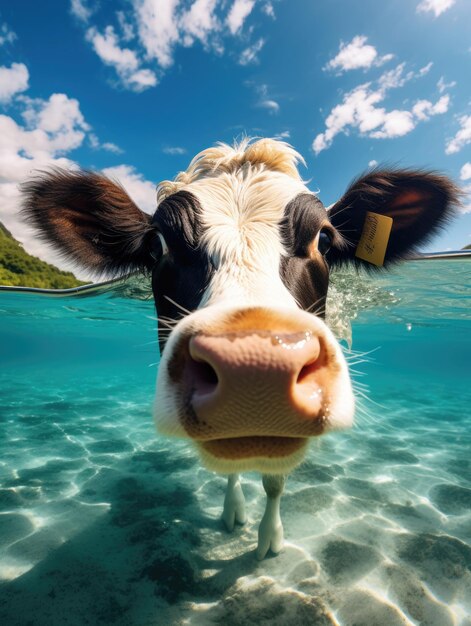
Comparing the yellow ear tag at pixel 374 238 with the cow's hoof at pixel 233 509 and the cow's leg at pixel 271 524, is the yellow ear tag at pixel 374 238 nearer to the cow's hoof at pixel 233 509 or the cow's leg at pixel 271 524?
the cow's leg at pixel 271 524

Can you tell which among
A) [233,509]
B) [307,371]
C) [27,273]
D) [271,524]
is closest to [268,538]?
[271,524]

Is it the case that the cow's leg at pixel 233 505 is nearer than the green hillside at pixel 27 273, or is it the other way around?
the cow's leg at pixel 233 505

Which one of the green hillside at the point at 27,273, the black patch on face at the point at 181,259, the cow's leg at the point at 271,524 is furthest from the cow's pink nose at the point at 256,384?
the green hillside at the point at 27,273

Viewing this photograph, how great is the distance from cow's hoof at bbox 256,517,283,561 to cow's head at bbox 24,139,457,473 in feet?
6.38

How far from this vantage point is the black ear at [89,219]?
3004 millimetres

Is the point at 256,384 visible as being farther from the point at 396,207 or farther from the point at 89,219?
the point at 396,207

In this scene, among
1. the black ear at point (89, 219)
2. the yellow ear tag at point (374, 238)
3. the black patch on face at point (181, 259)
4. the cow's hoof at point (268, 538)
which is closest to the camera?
the black patch on face at point (181, 259)

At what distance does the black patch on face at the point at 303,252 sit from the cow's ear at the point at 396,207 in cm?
82

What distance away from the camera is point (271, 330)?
1.17 m

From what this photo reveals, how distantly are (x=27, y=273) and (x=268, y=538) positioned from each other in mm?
14814

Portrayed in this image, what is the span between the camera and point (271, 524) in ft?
10.6

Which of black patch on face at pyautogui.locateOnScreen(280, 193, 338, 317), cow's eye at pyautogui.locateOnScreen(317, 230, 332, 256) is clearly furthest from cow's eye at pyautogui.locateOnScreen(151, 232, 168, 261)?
cow's eye at pyautogui.locateOnScreen(317, 230, 332, 256)

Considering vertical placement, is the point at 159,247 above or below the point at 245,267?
above

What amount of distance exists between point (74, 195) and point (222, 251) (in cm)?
176
